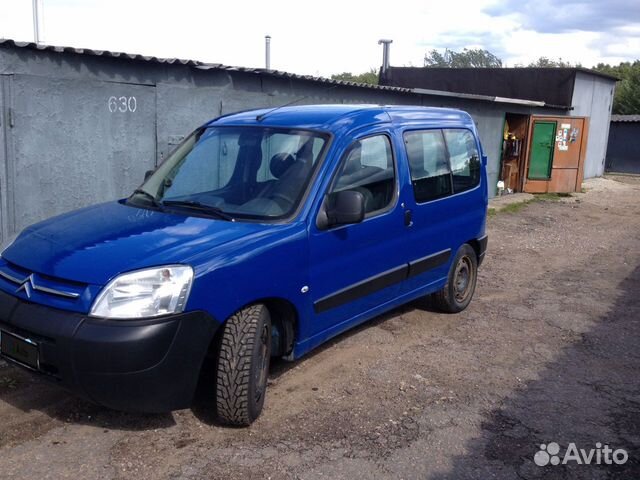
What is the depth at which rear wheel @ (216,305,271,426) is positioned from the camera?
12.8 ft

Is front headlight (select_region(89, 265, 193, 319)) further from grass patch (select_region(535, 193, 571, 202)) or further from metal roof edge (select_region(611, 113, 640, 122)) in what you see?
metal roof edge (select_region(611, 113, 640, 122))

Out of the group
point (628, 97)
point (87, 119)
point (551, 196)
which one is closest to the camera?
point (87, 119)

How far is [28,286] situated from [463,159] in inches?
166

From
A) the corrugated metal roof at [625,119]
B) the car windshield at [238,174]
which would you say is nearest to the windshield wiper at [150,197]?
the car windshield at [238,174]

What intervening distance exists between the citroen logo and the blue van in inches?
0.5

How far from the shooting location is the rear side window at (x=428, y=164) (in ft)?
18.3

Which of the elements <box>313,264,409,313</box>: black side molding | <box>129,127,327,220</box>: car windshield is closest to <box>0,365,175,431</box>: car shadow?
<box>313,264,409,313</box>: black side molding

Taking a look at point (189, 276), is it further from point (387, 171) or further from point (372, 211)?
point (387, 171)

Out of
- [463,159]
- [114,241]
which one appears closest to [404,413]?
[114,241]

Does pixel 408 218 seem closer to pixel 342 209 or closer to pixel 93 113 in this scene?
pixel 342 209

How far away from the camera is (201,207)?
4.50 meters

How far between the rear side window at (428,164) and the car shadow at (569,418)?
1.75m

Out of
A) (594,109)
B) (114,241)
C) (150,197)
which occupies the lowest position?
(114,241)

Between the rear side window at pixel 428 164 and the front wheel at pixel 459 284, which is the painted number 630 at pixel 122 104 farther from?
the front wheel at pixel 459 284
